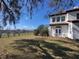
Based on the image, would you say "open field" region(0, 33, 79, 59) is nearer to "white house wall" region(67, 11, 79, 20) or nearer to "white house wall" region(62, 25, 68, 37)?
"white house wall" region(67, 11, 79, 20)

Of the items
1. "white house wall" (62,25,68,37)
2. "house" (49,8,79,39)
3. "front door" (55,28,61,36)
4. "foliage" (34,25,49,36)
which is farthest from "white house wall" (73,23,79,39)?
"foliage" (34,25,49,36)

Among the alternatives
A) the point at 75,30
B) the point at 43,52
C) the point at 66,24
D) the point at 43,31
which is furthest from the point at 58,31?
the point at 43,52

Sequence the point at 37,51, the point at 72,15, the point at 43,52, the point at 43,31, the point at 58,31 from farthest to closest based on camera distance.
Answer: the point at 43,31
the point at 58,31
the point at 72,15
the point at 37,51
the point at 43,52

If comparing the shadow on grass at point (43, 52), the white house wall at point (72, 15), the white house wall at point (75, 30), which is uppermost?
A: the white house wall at point (72, 15)

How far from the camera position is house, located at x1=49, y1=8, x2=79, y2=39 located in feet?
122

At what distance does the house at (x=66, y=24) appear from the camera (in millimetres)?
37094

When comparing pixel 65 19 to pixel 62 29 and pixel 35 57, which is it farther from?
pixel 35 57

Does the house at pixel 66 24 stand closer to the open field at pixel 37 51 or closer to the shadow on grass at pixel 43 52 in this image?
the open field at pixel 37 51

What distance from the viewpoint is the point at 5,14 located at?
15.3 meters

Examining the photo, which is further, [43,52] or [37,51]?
[37,51]

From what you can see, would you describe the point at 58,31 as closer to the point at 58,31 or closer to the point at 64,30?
the point at 58,31

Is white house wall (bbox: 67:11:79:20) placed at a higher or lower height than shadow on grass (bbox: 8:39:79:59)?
higher

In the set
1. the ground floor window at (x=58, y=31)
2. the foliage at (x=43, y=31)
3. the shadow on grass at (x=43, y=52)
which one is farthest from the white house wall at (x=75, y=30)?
the shadow on grass at (x=43, y=52)

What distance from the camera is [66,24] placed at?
39.6 meters
